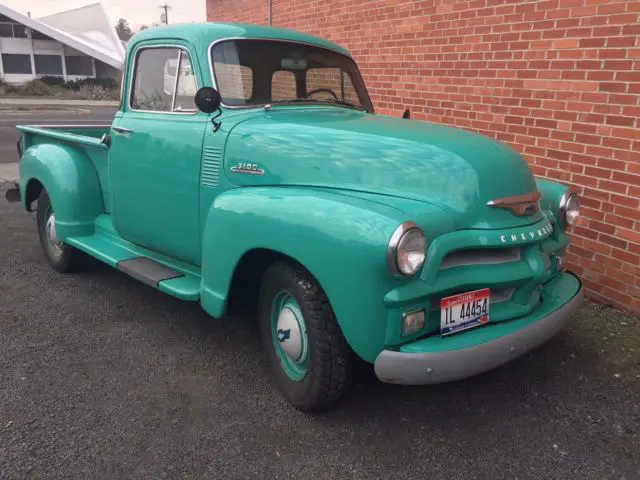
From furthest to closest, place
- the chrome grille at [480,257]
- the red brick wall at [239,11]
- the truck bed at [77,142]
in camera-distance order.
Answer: the red brick wall at [239,11]
the truck bed at [77,142]
the chrome grille at [480,257]

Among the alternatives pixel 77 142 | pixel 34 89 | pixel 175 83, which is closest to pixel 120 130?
pixel 175 83

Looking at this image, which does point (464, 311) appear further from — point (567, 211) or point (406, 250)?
point (567, 211)

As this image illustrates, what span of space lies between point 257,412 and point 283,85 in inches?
81.3

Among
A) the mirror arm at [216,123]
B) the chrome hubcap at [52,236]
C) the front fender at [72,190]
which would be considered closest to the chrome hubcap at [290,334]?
the mirror arm at [216,123]

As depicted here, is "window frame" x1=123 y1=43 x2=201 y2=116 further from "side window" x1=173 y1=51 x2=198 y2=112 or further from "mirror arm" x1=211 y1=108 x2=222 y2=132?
"mirror arm" x1=211 y1=108 x2=222 y2=132

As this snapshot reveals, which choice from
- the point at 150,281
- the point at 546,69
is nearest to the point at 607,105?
the point at 546,69

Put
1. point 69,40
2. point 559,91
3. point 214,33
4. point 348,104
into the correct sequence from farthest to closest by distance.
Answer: point 69,40
point 559,91
point 348,104
point 214,33

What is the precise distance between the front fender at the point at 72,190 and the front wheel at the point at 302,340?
87.6 inches

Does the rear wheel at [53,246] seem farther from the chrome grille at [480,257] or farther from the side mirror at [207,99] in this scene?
the chrome grille at [480,257]

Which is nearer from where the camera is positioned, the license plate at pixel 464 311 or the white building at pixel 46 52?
the license plate at pixel 464 311

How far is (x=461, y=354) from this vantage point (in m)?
2.35

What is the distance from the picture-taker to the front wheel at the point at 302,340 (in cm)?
258

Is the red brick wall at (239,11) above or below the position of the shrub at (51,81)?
above

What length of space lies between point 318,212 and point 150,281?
152 cm
